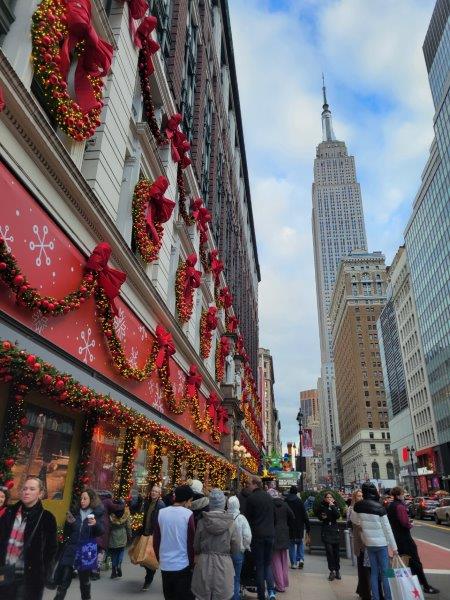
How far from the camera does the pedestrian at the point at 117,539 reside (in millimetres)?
9156

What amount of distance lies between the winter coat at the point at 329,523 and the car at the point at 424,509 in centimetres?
2743

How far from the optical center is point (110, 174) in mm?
12477

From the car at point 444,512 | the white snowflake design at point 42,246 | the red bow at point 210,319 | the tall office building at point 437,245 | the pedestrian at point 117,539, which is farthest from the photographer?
the tall office building at point 437,245

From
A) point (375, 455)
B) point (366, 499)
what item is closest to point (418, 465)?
point (375, 455)

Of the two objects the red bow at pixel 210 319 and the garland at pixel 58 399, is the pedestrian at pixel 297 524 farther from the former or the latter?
the red bow at pixel 210 319

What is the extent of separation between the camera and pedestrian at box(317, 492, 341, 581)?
10.2 metres

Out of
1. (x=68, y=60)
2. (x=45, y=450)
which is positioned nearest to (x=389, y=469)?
(x=45, y=450)

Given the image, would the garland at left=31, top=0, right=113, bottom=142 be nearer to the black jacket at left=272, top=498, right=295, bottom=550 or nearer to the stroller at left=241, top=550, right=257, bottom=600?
the black jacket at left=272, top=498, right=295, bottom=550

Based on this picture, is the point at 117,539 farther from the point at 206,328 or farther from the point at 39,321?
the point at 206,328

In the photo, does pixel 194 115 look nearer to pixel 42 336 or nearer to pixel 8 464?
pixel 42 336

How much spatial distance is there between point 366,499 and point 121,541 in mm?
5051

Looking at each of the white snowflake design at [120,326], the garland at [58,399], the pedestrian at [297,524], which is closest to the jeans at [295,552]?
the pedestrian at [297,524]

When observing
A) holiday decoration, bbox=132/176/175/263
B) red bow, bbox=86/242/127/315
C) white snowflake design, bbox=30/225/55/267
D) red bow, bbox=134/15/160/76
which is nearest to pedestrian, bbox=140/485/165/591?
red bow, bbox=86/242/127/315

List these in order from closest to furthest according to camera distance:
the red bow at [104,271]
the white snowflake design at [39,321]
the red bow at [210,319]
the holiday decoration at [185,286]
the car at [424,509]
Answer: the white snowflake design at [39,321] → the red bow at [104,271] → the holiday decoration at [185,286] → the red bow at [210,319] → the car at [424,509]
